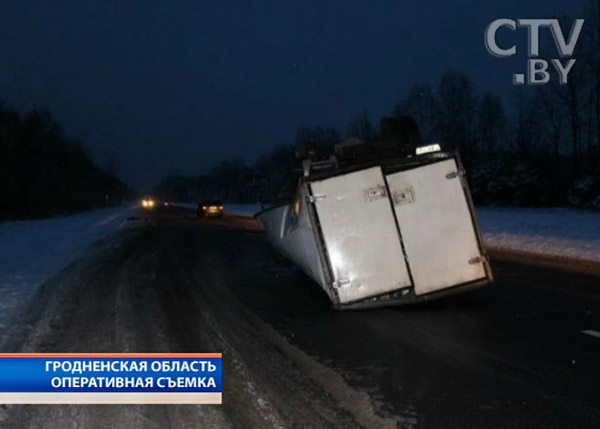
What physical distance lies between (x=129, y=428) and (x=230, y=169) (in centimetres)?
19445

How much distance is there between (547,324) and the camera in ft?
27.7

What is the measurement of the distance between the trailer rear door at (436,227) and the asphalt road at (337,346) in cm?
55

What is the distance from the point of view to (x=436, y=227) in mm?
9719

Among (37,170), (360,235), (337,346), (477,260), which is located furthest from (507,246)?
(37,170)

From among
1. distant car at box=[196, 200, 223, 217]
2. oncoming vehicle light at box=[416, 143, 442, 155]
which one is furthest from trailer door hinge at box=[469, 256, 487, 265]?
distant car at box=[196, 200, 223, 217]

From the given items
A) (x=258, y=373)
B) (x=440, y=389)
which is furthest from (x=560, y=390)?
(x=258, y=373)

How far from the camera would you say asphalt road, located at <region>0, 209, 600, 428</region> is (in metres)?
5.22

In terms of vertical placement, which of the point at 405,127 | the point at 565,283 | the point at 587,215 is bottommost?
the point at 587,215

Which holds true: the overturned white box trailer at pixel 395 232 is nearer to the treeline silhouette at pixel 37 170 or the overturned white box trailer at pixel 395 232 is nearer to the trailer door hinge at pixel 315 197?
the trailer door hinge at pixel 315 197

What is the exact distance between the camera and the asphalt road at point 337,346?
17.1 feet

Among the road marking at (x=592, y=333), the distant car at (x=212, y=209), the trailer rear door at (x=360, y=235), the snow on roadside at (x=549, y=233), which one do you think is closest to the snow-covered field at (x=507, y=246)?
the snow on roadside at (x=549, y=233)

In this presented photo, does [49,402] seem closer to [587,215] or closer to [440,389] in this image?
[440,389]

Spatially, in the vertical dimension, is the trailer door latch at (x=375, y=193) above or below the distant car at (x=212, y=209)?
above

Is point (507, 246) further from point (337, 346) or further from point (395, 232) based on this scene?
point (337, 346)
